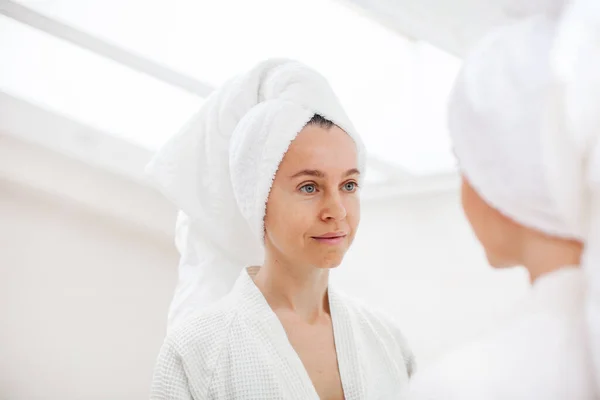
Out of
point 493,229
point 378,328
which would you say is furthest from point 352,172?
point 493,229

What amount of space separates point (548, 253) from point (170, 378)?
2.49 feet

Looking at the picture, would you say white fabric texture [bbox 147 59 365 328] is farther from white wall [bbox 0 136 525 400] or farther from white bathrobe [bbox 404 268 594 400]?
white wall [bbox 0 136 525 400]

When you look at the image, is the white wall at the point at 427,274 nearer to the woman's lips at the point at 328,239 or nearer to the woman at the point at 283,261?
the woman at the point at 283,261

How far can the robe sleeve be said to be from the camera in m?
1.23

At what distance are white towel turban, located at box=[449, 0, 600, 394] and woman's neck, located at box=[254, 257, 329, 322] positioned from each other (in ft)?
2.05

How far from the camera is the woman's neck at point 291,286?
135 cm

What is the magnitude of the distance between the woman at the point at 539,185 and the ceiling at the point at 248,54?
1.11 m

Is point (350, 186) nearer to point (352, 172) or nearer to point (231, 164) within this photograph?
point (352, 172)

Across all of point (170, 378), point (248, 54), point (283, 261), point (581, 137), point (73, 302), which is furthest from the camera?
point (73, 302)

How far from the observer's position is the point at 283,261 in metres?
1.34

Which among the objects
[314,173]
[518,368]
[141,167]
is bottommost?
[518,368]

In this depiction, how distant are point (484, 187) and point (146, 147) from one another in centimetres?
214

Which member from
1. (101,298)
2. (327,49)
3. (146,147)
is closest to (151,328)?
(101,298)

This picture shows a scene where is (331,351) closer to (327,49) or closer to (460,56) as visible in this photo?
(460,56)
